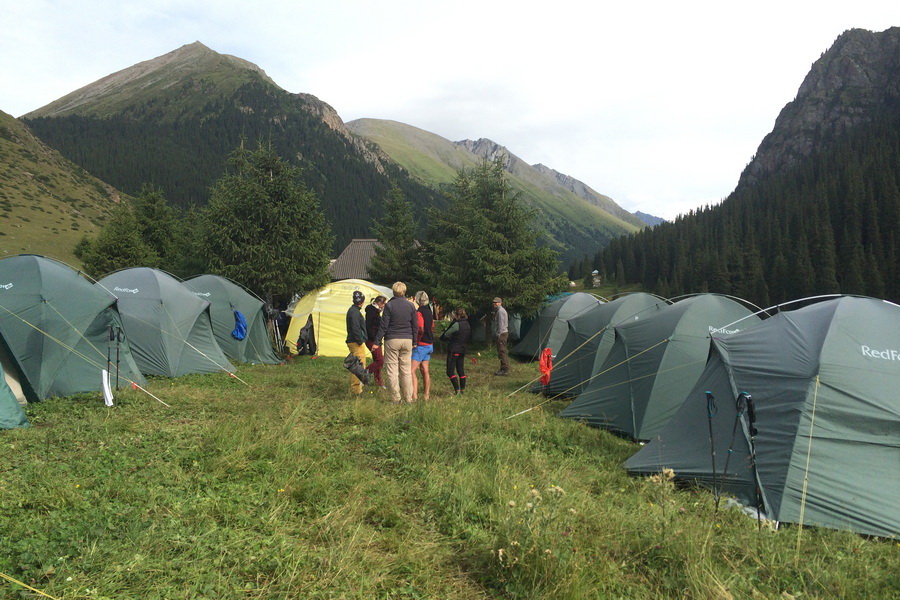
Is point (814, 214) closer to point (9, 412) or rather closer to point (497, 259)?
point (497, 259)

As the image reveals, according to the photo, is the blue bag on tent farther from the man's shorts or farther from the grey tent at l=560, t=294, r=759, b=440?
the grey tent at l=560, t=294, r=759, b=440

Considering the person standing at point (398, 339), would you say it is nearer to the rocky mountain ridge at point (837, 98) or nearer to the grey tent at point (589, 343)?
the grey tent at point (589, 343)

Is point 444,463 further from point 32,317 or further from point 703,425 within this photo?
point 32,317

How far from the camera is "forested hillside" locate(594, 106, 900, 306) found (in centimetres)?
6700

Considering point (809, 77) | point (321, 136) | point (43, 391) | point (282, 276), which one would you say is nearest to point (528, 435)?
point (43, 391)

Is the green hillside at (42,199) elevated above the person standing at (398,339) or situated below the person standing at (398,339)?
above

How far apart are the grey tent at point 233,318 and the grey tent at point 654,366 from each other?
10795 mm

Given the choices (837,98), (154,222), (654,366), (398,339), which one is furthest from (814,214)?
(837,98)

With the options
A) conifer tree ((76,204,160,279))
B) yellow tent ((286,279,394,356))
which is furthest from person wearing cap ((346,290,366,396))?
conifer tree ((76,204,160,279))

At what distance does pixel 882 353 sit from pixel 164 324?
1346 cm

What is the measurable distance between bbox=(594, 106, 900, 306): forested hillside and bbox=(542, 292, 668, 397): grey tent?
2513 inches

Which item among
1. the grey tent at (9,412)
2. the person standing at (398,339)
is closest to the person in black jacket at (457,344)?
the person standing at (398,339)

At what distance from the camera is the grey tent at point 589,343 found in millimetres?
11453

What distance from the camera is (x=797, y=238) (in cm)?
7956
